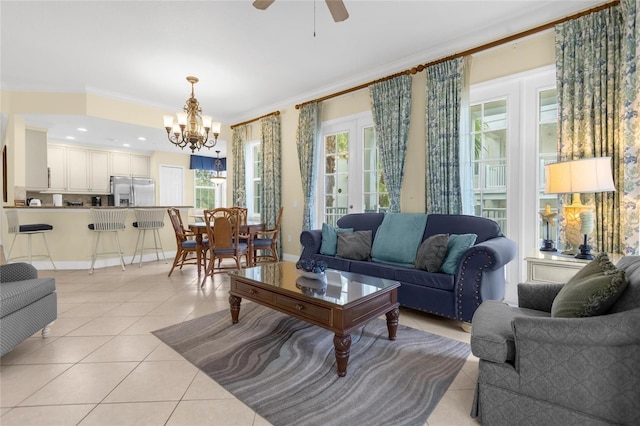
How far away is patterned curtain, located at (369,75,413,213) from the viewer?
3924 millimetres

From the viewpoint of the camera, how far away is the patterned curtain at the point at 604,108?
2.41m

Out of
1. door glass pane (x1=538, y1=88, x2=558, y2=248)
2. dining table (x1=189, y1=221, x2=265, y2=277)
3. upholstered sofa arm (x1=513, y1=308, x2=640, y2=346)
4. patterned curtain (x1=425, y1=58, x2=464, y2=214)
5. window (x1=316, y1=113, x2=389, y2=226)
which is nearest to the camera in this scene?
upholstered sofa arm (x1=513, y1=308, x2=640, y2=346)

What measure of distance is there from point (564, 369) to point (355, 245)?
7.72 ft

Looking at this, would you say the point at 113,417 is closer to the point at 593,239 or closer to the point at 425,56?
the point at 593,239

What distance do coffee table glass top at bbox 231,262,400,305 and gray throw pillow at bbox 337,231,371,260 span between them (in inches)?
29.5

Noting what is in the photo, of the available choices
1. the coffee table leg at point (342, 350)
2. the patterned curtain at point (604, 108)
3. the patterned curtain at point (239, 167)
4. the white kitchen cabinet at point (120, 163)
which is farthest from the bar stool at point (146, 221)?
the patterned curtain at point (604, 108)

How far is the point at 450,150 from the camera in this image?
3.50 meters

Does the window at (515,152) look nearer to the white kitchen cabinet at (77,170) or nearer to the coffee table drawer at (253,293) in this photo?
the coffee table drawer at (253,293)

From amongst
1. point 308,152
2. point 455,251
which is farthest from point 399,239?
point 308,152

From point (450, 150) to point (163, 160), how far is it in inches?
314

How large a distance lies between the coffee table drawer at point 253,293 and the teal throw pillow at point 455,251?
5.19 ft

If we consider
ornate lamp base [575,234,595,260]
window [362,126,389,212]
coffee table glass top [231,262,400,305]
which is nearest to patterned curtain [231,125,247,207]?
window [362,126,389,212]

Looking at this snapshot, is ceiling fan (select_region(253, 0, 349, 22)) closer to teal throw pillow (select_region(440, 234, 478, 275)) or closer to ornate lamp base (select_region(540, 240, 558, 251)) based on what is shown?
teal throw pillow (select_region(440, 234, 478, 275))

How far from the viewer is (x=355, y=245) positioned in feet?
11.6
